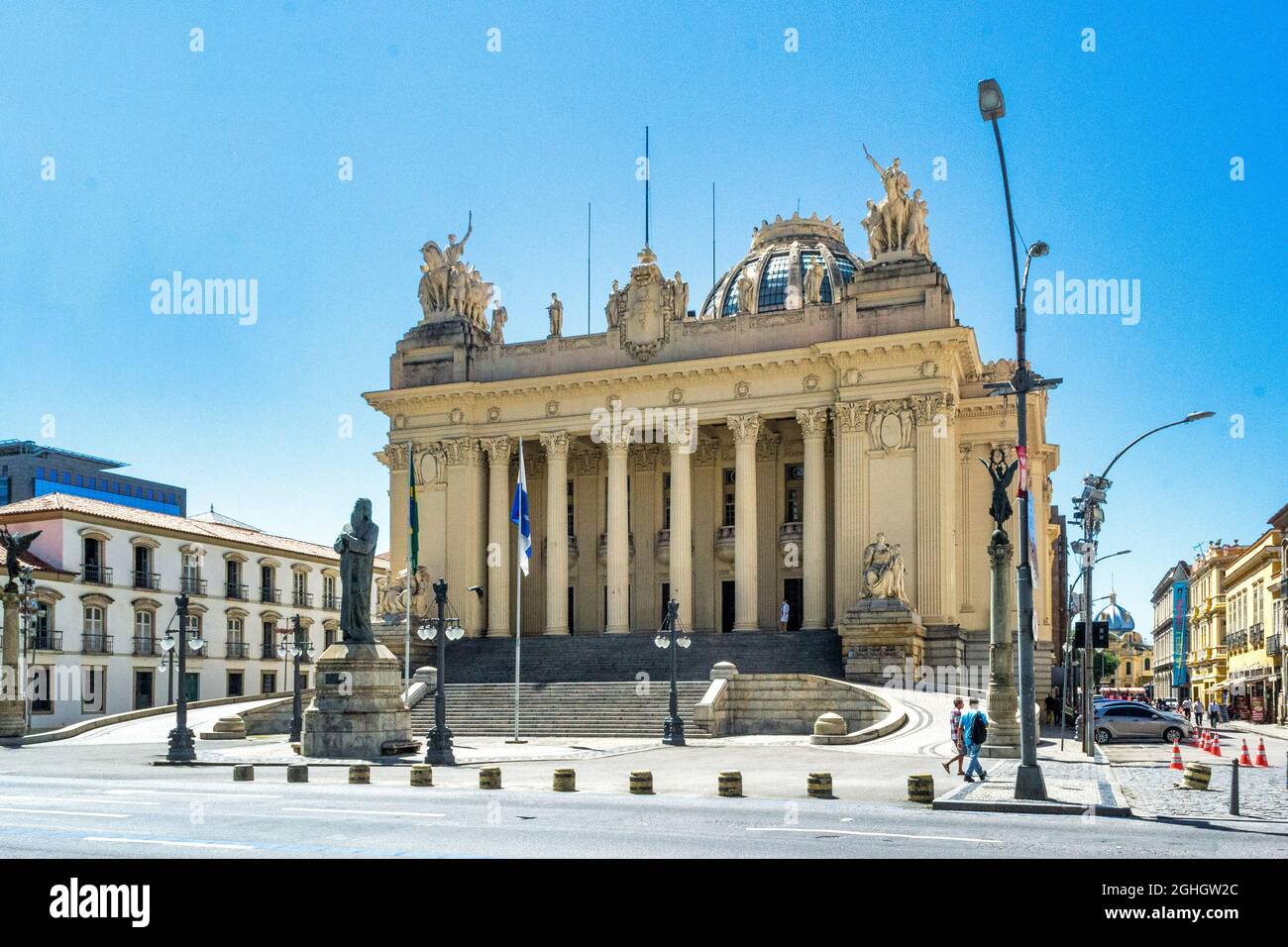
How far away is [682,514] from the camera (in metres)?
49.6

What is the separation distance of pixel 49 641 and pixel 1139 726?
43.0 metres

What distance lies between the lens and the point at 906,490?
45.9 metres

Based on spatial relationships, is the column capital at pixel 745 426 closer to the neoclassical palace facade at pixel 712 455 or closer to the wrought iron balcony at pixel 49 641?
the neoclassical palace facade at pixel 712 455

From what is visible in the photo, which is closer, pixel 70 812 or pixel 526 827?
pixel 526 827

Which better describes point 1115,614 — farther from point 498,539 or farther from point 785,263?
point 498,539

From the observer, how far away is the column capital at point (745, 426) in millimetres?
48688

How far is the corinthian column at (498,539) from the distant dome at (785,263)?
550 inches

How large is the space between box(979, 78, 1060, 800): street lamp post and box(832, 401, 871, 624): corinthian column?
27510 millimetres

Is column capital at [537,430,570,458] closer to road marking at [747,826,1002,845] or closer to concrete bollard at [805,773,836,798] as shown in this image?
concrete bollard at [805,773,836,798]

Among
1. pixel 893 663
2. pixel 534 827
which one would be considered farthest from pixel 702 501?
pixel 534 827

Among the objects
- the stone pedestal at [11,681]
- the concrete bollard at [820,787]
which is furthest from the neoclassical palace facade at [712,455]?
the concrete bollard at [820,787]

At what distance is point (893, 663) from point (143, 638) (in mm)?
35515

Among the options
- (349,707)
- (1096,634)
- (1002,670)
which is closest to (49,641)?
(349,707)

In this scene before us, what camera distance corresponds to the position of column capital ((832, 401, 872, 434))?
4659 centimetres
